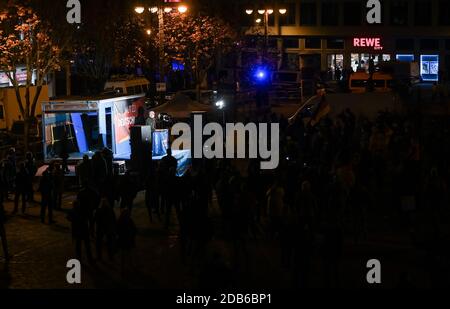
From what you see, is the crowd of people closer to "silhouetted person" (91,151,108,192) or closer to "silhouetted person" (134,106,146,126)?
"silhouetted person" (91,151,108,192)

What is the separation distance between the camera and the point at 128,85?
39719mm

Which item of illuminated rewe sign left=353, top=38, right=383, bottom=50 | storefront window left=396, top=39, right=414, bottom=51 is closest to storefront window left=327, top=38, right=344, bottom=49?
illuminated rewe sign left=353, top=38, right=383, bottom=50

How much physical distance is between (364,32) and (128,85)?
102 feet

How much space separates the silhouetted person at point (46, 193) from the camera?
17.0m

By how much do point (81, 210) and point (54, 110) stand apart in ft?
29.6

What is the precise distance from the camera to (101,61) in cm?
4434

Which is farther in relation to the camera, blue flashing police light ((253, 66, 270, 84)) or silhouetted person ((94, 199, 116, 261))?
blue flashing police light ((253, 66, 270, 84))

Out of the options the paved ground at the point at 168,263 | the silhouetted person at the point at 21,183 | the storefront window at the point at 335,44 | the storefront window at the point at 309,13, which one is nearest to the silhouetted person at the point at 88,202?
the paved ground at the point at 168,263

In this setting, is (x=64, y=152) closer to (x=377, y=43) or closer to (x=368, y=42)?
(x=368, y=42)

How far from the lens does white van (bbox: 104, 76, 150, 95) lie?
3803 centimetres

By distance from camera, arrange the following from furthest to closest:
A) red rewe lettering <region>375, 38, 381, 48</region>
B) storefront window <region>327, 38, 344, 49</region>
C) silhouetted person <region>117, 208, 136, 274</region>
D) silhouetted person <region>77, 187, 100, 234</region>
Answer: storefront window <region>327, 38, 344, 49</region> → red rewe lettering <region>375, 38, 381, 48</region> → silhouetted person <region>77, 187, 100, 234</region> → silhouetted person <region>117, 208, 136, 274</region>

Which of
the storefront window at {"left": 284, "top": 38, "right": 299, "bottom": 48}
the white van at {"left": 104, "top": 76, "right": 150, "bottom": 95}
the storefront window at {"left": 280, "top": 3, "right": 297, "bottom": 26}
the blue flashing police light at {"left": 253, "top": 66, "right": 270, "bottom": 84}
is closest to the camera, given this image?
the white van at {"left": 104, "top": 76, "right": 150, "bottom": 95}

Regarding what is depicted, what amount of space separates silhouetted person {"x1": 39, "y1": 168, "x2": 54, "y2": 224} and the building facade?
45787 mm

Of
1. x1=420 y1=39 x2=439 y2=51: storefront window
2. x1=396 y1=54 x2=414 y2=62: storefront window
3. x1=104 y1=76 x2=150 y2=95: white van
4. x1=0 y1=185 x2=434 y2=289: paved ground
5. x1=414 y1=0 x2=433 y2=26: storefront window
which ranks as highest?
x1=414 y1=0 x2=433 y2=26: storefront window
